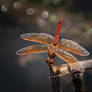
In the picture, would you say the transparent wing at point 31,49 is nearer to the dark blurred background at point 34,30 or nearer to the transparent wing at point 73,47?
the transparent wing at point 73,47

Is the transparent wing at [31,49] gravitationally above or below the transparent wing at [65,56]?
above

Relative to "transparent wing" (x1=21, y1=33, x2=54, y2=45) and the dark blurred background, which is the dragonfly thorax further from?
the dark blurred background

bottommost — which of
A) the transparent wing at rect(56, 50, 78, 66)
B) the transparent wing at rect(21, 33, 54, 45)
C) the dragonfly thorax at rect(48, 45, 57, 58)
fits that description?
the transparent wing at rect(56, 50, 78, 66)

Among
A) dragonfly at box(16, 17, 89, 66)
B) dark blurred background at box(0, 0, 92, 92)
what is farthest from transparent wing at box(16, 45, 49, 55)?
dark blurred background at box(0, 0, 92, 92)

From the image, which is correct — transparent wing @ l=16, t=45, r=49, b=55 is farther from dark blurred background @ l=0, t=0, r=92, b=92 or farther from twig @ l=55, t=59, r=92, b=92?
dark blurred background @ l=0, t=0, r=92, b=92

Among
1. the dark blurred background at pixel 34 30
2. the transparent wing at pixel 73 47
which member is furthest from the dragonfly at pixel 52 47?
the dark blurred background at pixel 34 30

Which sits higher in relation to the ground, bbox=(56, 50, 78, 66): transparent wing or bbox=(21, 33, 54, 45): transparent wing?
bbox=(21, 33, 54, 45): transparent wing

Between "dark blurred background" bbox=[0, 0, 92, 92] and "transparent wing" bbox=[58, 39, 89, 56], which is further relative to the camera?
"dark blurred background" bbox=[0, 0, 92, 92]

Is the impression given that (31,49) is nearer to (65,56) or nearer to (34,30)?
(65,56)

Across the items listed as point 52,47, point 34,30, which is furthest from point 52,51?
point 34,30
